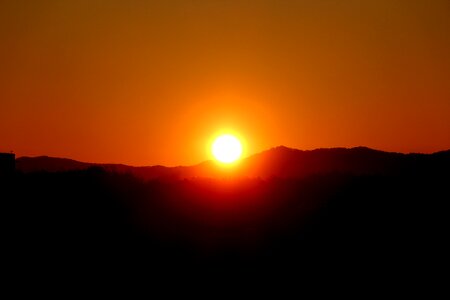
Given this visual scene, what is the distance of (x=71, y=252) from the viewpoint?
28031mm

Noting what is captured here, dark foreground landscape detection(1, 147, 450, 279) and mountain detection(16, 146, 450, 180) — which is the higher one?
mountain detection(16, 146, 450, 180)

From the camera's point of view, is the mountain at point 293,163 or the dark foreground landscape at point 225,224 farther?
the mountain at point 293,163

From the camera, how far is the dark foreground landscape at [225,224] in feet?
92.0

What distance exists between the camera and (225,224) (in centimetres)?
3097

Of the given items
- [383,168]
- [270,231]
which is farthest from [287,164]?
[270,231]

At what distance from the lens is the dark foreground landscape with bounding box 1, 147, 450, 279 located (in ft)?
92.0

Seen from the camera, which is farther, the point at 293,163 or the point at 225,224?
the point at 293,163

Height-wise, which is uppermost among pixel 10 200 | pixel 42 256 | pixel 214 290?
pixel 10 200

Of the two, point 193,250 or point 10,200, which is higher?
point 10,200

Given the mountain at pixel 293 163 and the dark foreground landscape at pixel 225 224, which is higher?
the mountain at pixel 293 163

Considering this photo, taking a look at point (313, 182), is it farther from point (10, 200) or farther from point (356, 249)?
point (10, 200)

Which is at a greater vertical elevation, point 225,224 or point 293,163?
point 293,163

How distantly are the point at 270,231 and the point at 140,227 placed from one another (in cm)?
569

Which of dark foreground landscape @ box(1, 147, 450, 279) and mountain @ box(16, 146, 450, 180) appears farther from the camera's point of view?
mountain @ box(16, 146, 450, 180)
